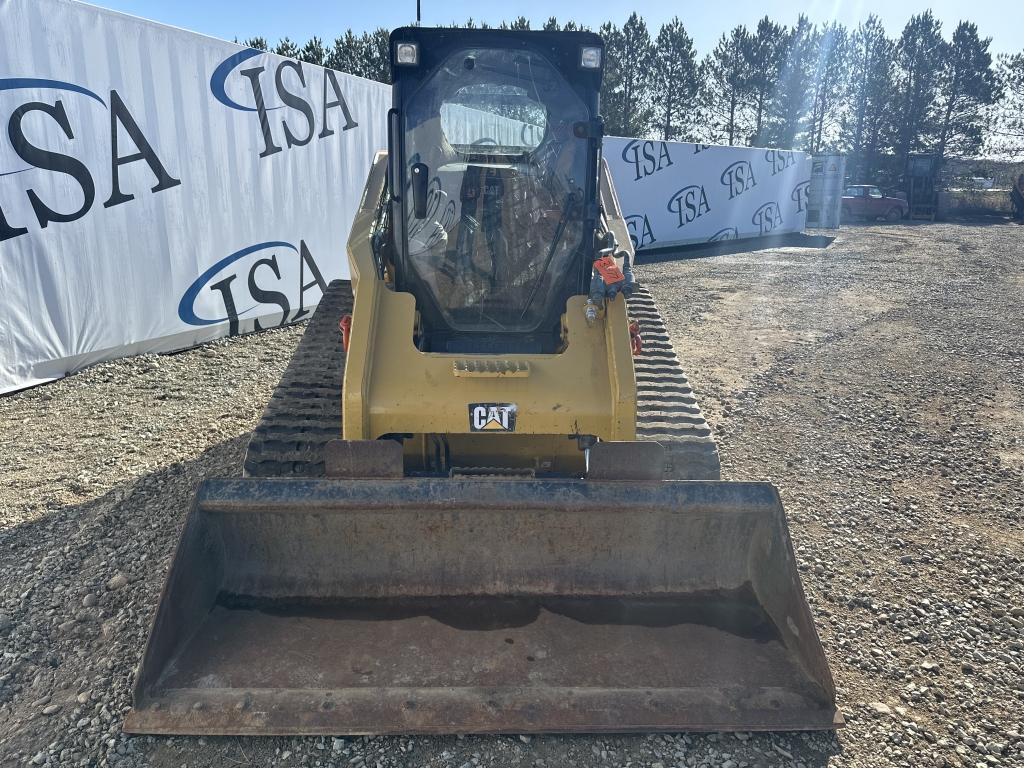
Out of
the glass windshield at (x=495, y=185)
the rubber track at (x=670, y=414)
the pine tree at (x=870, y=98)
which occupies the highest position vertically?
the pine tree at (x=870, y=98)

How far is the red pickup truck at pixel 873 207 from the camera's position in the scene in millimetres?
27438

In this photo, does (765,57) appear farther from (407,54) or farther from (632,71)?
(407,54)

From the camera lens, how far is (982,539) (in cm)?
426

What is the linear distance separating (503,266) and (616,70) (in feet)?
121

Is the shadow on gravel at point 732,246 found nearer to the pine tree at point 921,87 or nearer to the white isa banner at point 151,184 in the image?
the white isa banner at point 151,184

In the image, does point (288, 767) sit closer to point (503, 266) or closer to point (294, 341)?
point (503, 266)

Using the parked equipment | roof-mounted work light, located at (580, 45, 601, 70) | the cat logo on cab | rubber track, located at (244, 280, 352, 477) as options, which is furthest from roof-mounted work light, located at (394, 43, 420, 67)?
rubber track, located at (244, 280, 352, 477)

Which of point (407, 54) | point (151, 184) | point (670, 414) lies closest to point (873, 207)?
point (151, 184)

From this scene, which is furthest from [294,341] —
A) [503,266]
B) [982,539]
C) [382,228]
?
[982,539]

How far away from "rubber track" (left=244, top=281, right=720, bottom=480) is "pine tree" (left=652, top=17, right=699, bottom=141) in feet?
129

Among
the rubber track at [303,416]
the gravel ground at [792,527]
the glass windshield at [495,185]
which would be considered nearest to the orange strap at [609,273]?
the glass windshield at [495,185]

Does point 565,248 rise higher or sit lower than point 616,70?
lower

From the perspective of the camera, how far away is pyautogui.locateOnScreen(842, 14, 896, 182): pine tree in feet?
128

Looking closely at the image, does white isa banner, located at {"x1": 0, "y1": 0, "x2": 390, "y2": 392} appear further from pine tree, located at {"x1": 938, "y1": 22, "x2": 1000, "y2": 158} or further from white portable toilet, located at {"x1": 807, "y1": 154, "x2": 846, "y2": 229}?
pine tree, located at {"x1": 938, "y1": 22, "x2": 1000, "y2": 158}
